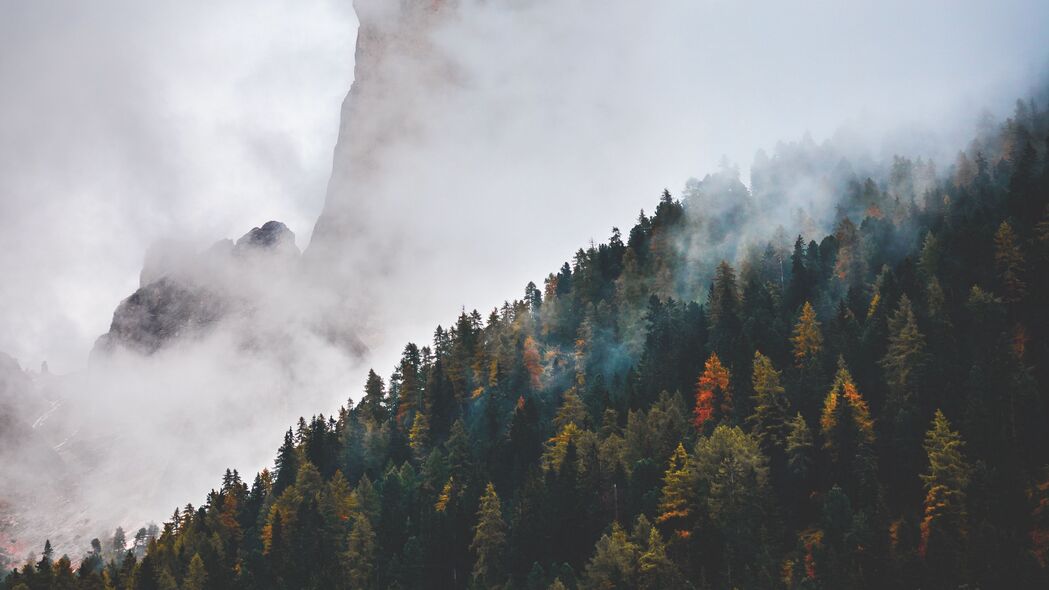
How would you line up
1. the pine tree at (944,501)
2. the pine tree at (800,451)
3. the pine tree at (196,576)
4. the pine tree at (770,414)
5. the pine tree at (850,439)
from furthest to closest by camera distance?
the pine tree at (196,576) < the pine tree at (770,414) < the pine tree at (800,451) < the pine tree at (850,439) < the pine tree at (944,501)

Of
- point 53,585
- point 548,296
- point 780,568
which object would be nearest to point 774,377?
point 780,568

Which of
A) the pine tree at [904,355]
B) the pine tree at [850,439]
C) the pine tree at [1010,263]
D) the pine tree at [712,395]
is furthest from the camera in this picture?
the pine tree at [712,395]

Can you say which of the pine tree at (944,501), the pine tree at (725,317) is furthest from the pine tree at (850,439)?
the pine tree at (725,317)

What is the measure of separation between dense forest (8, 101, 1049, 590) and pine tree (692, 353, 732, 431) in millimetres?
267

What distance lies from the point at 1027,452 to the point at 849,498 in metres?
12.5

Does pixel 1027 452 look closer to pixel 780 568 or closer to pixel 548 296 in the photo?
pixel 780 568

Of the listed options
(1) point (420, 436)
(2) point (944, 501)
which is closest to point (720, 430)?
(2) point (944, 501)

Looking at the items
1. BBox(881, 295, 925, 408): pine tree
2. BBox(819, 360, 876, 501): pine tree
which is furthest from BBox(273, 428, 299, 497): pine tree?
BBox(881, 295, 925, 408): pine tree

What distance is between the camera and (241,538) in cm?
12656

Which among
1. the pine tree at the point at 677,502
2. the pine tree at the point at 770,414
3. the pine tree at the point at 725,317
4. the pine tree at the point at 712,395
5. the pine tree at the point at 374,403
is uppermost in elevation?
the pine tree at the point at 374,403

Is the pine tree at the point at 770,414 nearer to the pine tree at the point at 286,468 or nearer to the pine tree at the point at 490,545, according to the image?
the pine tree at the point at 490,545

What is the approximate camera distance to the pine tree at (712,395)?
99.4 metres

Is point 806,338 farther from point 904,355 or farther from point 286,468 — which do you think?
point 286,468

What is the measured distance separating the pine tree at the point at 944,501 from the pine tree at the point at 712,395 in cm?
2165
